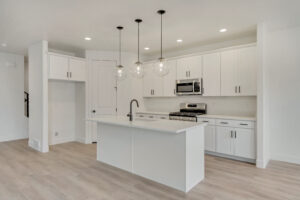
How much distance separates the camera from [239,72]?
4203 mm

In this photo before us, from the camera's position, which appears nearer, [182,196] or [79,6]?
[182,196]

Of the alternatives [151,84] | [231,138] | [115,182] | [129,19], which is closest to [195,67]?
[151,84]

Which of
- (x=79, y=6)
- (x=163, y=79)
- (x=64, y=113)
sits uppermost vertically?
(x=79, y=6)

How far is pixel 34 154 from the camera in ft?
14.7

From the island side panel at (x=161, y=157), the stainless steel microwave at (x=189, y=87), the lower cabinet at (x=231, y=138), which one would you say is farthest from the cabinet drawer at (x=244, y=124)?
the island side panel at (x=161, y=157)

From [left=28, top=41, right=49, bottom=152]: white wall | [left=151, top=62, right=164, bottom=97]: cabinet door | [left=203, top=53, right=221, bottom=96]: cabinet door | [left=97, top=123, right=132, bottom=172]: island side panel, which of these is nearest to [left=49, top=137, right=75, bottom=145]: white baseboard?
[left=28, top=41, right=49, bottom=152]: white wall

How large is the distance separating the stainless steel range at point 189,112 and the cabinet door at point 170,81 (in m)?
0.47

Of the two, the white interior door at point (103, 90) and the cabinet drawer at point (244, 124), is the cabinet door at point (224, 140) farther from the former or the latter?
the white interior door at point (103, 90)

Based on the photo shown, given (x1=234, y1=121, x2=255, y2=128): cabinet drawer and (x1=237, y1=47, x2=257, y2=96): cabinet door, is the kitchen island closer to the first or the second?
(x1=234, y1=121, x2=255, y2=128): cabinet drawer

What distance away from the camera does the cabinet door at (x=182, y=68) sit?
16.5 ft

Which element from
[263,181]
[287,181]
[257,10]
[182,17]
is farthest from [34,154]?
[257,10]

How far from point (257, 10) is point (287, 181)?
9.03 ft

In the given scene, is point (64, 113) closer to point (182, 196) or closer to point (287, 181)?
point (182, 196)

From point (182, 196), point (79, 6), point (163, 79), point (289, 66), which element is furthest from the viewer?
point (163, 79)
